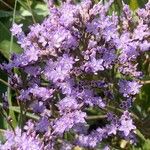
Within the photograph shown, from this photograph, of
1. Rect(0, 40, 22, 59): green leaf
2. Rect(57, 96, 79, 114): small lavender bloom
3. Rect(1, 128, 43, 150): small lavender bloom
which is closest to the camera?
Rect(1, 128, 43, 150): small lavender bloom

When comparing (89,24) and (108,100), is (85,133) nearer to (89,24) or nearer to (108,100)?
(108,100)

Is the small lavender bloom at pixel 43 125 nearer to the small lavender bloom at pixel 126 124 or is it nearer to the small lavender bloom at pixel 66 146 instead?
the small lavender bloom at pixel 66 146

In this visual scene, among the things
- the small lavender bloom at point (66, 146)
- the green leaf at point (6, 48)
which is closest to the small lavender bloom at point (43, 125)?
the small lavender bloom at point (66, 146)

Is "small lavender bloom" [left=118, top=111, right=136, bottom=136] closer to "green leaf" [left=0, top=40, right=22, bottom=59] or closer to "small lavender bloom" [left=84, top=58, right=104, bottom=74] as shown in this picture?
"small lavender bloom" [left=84, top=58, right=104, bottom=74]

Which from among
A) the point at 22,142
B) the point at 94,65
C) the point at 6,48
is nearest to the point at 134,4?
the point at 6,48

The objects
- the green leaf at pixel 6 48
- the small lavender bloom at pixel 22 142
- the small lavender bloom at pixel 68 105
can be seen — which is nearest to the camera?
the small lavender bloom at pixel 22 142

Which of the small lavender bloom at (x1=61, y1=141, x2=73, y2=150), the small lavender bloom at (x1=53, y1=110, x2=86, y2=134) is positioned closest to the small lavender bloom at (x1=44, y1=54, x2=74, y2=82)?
the small lavender bloom at (x1=53, y1=110, x2=86, y2=134)

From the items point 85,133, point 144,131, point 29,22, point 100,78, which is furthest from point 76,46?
point 29,22

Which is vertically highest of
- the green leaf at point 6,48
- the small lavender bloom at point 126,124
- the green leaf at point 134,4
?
the green leaf at point 134,4

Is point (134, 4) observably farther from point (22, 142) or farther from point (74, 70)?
point (22, 142)
